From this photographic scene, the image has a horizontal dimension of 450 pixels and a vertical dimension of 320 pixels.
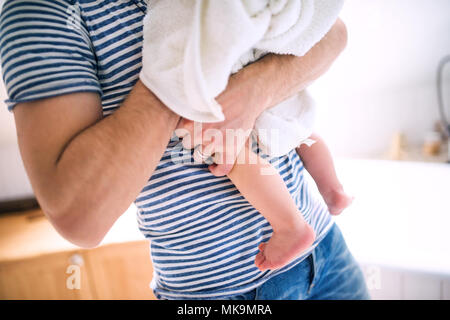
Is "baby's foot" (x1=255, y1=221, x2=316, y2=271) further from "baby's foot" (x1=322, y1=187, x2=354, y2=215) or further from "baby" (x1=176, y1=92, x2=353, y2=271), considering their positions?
"baby's foot" (x1=322, y1=187, x2=354, y2=215)

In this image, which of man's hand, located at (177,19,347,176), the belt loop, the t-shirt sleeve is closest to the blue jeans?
the belt loop

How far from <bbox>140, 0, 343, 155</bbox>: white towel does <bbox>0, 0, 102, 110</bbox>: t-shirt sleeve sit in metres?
0.08

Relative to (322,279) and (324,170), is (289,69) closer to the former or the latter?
(324,170)

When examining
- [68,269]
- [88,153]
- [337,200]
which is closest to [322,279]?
[337,200]

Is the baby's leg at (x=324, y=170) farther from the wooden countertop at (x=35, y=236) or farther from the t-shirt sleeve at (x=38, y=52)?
the wooden countertop at (x=35, y=236)

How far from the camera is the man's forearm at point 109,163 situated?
1.01ft

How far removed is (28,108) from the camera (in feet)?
1.02

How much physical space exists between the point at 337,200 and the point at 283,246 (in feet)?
0.77

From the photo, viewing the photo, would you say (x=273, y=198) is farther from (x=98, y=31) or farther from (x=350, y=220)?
(x=350, y=220)

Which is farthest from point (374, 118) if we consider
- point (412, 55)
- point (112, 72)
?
point (112, 72)

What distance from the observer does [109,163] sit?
0.32 meters

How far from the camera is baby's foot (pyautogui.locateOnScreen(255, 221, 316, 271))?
1.54ft
